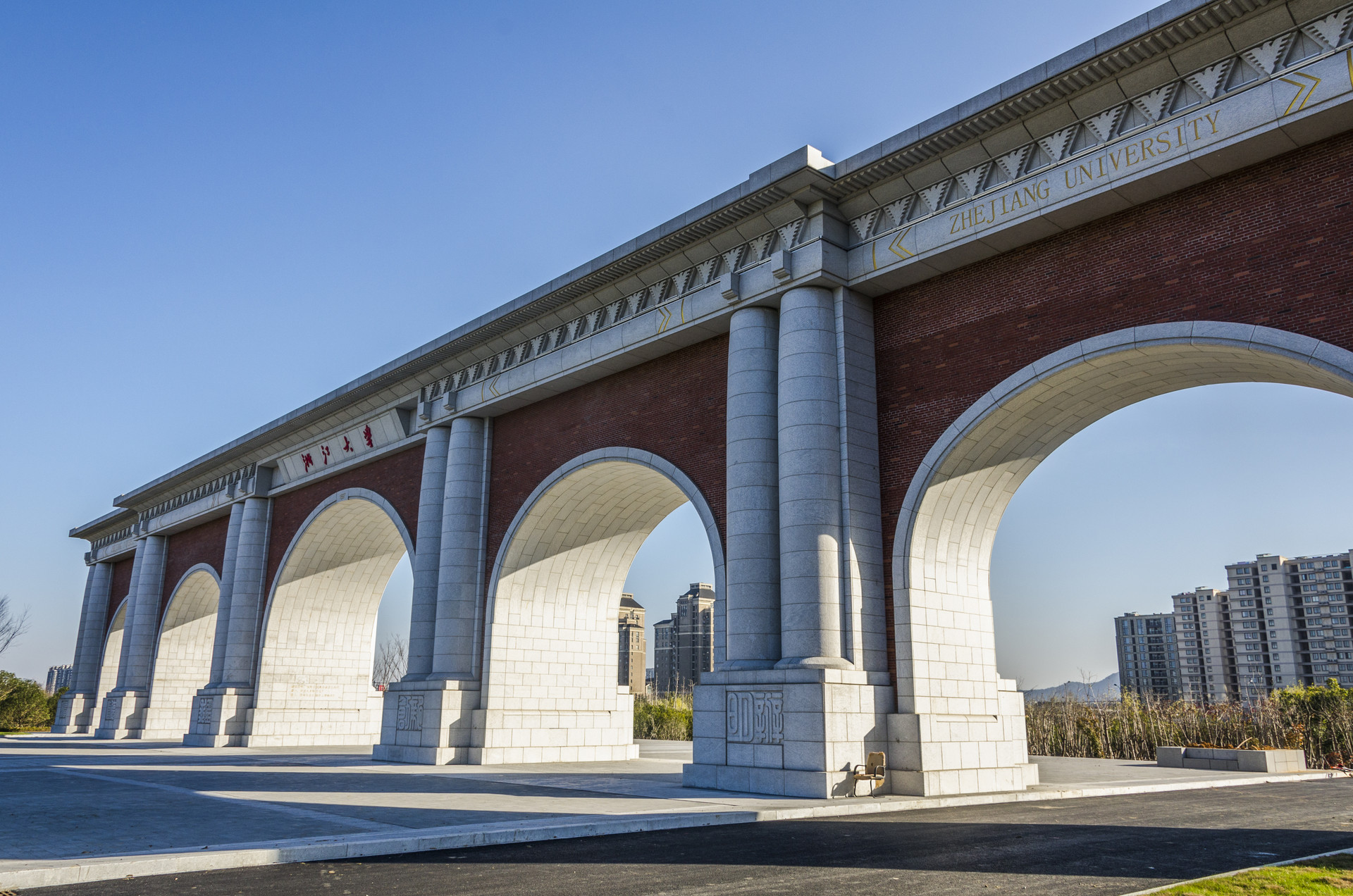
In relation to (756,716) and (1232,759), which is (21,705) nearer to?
(756,716)

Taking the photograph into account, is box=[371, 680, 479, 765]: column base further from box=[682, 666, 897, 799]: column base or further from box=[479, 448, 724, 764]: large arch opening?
box=[682, 666, 897, 799]: column base

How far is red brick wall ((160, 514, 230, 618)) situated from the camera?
32.7 meters

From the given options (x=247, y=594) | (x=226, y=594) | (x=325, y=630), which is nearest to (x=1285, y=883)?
(x=325, y=630)

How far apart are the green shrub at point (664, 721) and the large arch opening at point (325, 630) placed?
8404 millimetres

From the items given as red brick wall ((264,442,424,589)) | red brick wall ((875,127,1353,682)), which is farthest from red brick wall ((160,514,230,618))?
red brick wall ((875,127,1353,682))

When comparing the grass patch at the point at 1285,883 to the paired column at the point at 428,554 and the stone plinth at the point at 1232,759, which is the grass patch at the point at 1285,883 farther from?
the paired column at the point at 428,554

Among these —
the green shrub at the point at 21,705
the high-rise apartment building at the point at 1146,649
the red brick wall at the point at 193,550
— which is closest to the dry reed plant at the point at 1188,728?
the red brick wall at the point at 193,550

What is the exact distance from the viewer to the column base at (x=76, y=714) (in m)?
39.8

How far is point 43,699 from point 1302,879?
167 feet

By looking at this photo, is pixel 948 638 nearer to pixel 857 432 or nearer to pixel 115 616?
pixel 857 432

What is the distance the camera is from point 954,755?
13547 millimetres

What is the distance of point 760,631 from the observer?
14344mm

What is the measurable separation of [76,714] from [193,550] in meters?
11.8

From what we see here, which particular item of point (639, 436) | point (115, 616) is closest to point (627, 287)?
point (639, 436)
